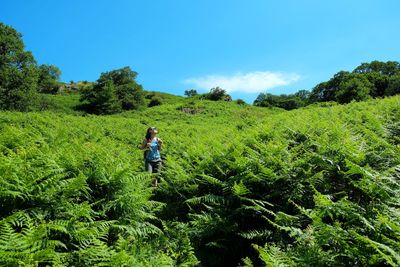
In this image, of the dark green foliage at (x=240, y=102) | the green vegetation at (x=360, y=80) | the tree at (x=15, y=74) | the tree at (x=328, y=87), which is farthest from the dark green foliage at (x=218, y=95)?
the tree at (x=328, y=87)

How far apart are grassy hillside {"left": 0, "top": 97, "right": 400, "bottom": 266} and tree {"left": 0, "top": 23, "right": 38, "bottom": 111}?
38.5 m

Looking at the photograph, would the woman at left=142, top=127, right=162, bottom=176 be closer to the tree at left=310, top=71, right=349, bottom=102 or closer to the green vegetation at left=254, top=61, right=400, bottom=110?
the green vegetation at left=254, top=61, right=400, bottom=110

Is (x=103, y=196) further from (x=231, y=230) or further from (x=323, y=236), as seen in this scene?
(x=323, y=236)

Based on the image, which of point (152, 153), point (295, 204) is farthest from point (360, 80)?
point (295, 204)

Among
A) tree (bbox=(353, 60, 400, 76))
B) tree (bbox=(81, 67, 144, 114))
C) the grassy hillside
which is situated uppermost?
tree (bbox=(353, 60, 400, 76))

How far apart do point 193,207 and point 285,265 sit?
4234 mm

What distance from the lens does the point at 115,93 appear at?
209 ft

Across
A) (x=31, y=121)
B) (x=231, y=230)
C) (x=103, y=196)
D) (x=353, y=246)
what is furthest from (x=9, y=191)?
(x=31, y=121)

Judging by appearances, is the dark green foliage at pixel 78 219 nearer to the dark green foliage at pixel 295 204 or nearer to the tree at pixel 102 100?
the dark green foliage at pixel 295 204

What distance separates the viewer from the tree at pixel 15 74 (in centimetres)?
4338

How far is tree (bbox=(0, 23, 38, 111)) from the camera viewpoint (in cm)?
4338

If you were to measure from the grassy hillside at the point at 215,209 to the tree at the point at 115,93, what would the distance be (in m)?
50.0

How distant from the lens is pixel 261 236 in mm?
6535

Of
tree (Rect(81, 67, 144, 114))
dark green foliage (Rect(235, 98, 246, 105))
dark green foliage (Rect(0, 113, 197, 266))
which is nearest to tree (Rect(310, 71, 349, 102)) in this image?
dark green foliage (Rect(235, 98, 246, 105))
